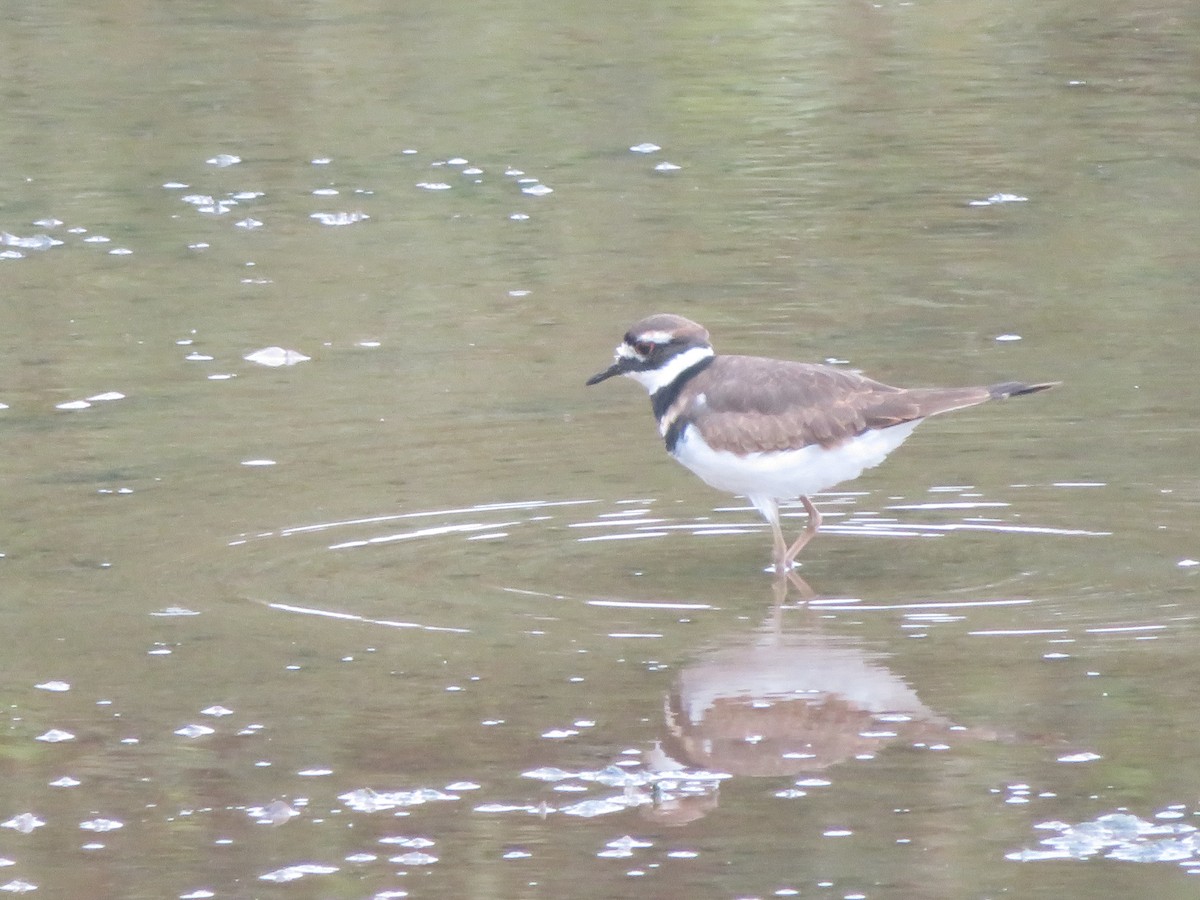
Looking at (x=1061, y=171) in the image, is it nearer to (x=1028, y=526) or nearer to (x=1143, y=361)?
(x=1143, y=361)

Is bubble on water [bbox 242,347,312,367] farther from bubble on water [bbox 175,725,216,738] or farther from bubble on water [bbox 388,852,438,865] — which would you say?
bubble on water [bbox 388,852,438,865]

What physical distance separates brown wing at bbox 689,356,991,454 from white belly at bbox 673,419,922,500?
3 centimetres

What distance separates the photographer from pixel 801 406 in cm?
915

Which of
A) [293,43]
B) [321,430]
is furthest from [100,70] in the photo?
[321,430]

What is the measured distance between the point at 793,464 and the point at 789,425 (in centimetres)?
16

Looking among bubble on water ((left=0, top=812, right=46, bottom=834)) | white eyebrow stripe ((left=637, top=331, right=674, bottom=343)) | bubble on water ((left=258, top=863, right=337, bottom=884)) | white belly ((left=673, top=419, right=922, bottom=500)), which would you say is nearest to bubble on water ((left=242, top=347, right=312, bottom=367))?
white eyebrow stripe ((left=637, top=331, right=674, bottom=343))

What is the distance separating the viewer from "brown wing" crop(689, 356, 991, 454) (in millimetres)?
9000

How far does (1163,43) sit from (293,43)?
24.3 feet

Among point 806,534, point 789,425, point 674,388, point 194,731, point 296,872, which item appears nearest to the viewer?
point 296,872

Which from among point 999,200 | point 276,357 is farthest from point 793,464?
point 999,200

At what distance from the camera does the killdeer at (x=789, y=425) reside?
29.5 feet

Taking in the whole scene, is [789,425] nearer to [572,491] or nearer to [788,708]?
[572,491]

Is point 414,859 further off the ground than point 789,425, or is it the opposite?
point 789,425

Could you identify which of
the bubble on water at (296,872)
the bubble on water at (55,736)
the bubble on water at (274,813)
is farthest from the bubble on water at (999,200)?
the bubble on water at (296,872)
